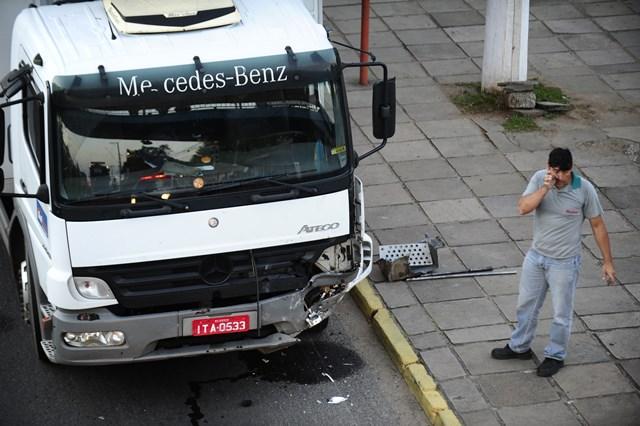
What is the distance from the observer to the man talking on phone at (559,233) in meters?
8.61

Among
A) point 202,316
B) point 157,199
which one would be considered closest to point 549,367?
point 202,316

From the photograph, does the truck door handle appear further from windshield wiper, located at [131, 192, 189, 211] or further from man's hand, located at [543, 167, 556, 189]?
man's hand, located at [543, 167, 556, 189]

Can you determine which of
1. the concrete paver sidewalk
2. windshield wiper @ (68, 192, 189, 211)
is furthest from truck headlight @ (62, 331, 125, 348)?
the concrete paver sidewalk

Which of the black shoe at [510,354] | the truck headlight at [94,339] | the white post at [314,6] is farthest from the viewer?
the white post at [314,6]

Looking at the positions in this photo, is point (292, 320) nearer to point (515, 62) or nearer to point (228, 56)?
point (228, 56)

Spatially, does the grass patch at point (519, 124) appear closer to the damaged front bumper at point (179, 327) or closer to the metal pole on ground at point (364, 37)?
the metal pole on ground at point (364, 37)

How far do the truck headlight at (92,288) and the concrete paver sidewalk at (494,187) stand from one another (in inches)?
105

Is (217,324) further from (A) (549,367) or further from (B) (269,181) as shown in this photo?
(A) (549,367)

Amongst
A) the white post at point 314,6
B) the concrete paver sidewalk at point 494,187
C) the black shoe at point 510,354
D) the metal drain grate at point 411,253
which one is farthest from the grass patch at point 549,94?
the black shoe at point 510,354

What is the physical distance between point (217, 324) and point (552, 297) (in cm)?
259

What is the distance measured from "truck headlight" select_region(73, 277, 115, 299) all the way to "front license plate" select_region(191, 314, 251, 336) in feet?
2.09

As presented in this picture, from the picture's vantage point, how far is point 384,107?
356 inches

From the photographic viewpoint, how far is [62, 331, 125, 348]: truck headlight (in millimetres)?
8312

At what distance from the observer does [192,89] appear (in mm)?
8211
